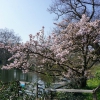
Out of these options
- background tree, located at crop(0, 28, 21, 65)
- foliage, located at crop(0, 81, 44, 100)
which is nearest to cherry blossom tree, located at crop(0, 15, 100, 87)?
foliage, located at crop(0, 81, 44, 100)

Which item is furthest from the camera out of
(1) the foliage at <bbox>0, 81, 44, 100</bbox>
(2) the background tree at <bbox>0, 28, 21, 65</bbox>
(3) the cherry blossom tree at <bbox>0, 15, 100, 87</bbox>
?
(2) the background tree at <bbox>0, 28, 21, 65</bbox>

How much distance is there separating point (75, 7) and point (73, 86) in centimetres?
1043

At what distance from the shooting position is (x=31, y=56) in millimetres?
8844

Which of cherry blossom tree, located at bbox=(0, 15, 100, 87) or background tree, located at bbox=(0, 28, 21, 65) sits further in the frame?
background tree, located at bbox=(0, 28, 21, 65)

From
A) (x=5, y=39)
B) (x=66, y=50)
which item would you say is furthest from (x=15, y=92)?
(x=5, y=39)

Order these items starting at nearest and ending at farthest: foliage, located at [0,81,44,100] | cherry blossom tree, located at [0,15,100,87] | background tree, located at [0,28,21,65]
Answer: foliage, located at [0,81,44,100], cherry blossom tree, located at [0,15,100,87], background tree, located at [0,28,21,65]

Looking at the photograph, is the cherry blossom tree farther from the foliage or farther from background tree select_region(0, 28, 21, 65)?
background tree select_region(0, 28, 21, 65)

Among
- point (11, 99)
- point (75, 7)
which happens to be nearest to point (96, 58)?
point (11, 99)

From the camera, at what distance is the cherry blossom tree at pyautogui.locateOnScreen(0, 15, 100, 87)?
7.01 m

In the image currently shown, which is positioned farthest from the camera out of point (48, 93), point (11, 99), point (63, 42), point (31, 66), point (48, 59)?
point (31, 66)

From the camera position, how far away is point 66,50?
278 inches

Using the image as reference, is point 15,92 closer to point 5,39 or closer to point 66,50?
point 66,50

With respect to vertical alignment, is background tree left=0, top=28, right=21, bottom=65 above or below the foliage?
above

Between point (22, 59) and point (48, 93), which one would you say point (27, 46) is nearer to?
point (22, 59)
